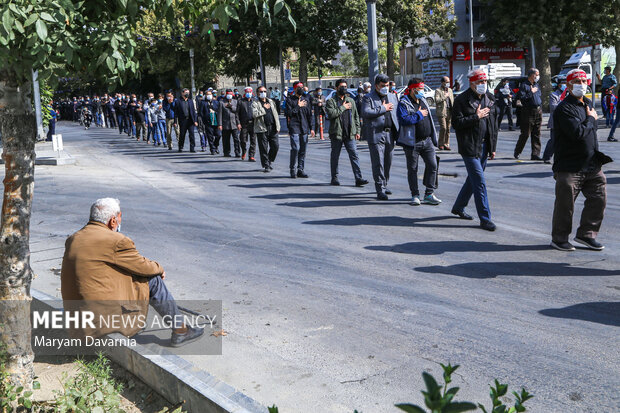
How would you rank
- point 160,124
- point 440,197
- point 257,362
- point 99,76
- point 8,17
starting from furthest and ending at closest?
point 160,124 < point 440,197 < point 257,362 < point 99,76 < point 8,17

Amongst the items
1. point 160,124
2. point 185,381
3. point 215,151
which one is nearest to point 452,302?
point 185,381

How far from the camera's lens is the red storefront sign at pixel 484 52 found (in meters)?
54.8

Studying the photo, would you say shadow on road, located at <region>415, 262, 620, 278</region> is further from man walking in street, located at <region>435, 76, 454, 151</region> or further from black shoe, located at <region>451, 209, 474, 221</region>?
man walking in street, located at <region>435, 76, 454, 151</region>

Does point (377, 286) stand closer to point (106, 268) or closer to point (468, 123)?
point (106, 268)

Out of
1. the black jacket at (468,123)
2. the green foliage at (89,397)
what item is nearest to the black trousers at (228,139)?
the black jacket at (468,123)

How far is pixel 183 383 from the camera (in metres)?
4.10

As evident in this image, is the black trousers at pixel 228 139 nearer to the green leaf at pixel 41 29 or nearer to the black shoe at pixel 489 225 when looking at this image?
the black shoe at pixel 489 225

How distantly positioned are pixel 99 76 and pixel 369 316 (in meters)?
2.92

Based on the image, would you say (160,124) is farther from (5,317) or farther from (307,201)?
(5,317)

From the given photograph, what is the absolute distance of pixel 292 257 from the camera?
793cm

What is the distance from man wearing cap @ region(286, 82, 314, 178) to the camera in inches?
559

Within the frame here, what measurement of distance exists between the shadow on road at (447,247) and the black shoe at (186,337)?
3194mm

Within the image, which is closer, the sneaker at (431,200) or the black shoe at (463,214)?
the black shoe at (463,214)

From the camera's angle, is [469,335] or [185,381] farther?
[469,335]
